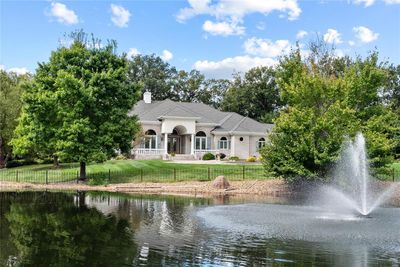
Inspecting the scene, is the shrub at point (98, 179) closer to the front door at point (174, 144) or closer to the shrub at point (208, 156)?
the shrub at point (208, 156)

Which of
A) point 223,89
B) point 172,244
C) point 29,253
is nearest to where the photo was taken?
point 29,253

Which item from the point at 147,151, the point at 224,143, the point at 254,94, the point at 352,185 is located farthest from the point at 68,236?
the point at 254,94

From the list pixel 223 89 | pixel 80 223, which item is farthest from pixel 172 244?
pixel 223 89

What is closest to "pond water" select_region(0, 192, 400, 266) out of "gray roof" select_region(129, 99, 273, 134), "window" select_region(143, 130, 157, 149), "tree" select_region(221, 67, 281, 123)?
"window" select_region(143, 130, 157, 149)

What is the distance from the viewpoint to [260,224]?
1498 cm

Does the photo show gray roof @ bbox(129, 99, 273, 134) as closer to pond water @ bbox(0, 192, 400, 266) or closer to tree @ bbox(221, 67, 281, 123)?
tree @ bbox(221, 67, 281, 123)

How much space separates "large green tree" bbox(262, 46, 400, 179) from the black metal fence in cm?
352

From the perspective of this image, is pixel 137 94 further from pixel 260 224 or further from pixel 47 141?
pixel 260 224

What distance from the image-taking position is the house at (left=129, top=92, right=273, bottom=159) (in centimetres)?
4834

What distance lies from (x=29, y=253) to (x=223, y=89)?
237ft

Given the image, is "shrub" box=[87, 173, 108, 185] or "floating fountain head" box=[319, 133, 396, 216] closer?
"floating fountain head" box=[319, 133, 396, 216]

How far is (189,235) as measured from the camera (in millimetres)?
12922

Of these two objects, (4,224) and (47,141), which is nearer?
(4,224)

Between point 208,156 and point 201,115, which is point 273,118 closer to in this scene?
point 208,156
